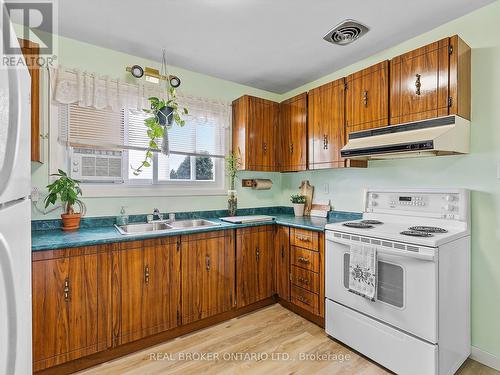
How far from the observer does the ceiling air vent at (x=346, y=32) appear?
2064 millimetres

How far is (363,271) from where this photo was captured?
1.91 m

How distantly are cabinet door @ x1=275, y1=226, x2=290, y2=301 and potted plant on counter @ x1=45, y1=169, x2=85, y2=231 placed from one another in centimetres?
189

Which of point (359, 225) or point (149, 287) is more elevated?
point (359, 225)

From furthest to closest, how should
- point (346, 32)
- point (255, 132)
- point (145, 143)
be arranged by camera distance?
1. point (255, 132)
2. point (145, 143)
3. point (346, 32)

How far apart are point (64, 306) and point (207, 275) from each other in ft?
3.49

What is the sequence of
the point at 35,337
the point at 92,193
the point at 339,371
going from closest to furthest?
the point at 35,337 → the point at 339,371 → the point at 92,193

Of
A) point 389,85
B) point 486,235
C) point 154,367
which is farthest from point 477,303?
point 154,367

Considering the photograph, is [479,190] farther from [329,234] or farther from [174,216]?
[174,216]

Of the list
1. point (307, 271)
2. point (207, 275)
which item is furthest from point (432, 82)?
point (207, 275)

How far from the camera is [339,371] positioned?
6.05ft

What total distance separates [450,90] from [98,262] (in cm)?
279

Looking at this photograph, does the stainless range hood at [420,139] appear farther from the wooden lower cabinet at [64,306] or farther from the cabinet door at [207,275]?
the wooden lower cabinet at [64,306]

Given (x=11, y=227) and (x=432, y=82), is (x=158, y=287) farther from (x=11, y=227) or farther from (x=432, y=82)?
(x=432, y=82)

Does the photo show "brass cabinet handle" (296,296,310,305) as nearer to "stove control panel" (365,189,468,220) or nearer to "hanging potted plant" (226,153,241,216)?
"stove control panel" (365,189,468,220)
